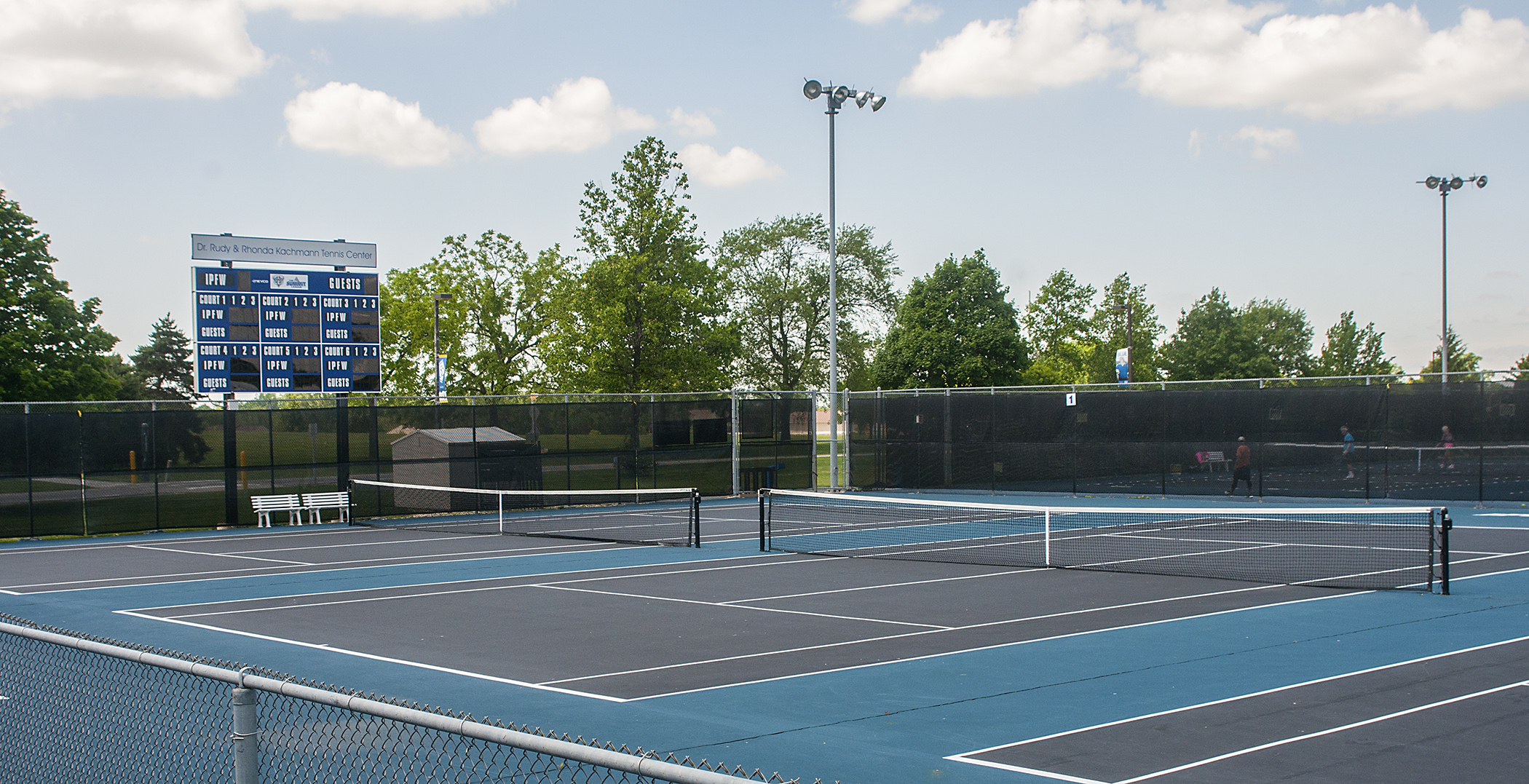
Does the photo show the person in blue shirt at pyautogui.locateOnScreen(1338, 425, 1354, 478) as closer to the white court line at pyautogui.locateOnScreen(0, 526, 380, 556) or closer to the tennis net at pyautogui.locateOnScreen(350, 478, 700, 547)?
the tennis net at pyautogui.locateOnScreen(350, 478, 700, 547)

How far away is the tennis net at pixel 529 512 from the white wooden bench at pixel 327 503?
0.83 feet

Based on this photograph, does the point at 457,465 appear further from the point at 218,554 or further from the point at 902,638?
the point at 902,638

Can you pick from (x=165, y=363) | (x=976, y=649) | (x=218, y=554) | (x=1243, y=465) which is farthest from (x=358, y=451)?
(x=165, y=363)

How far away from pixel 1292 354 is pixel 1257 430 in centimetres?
4273

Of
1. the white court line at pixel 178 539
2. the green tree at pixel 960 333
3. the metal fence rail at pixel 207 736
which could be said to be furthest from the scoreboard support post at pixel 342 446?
the green tree at pixel 960 333

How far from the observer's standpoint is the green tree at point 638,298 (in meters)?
42.0

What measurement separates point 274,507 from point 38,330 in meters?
24.1

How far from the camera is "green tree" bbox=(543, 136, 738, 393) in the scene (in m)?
42.0

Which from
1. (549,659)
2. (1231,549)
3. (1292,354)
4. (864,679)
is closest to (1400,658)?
(864,679)

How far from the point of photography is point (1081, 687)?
28.8 feet

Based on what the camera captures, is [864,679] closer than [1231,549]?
Yes

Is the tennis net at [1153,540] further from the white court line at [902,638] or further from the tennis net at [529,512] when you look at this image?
the tennis net at [529,512]

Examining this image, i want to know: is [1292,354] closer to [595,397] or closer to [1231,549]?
[595,397]

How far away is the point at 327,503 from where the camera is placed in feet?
84.9
